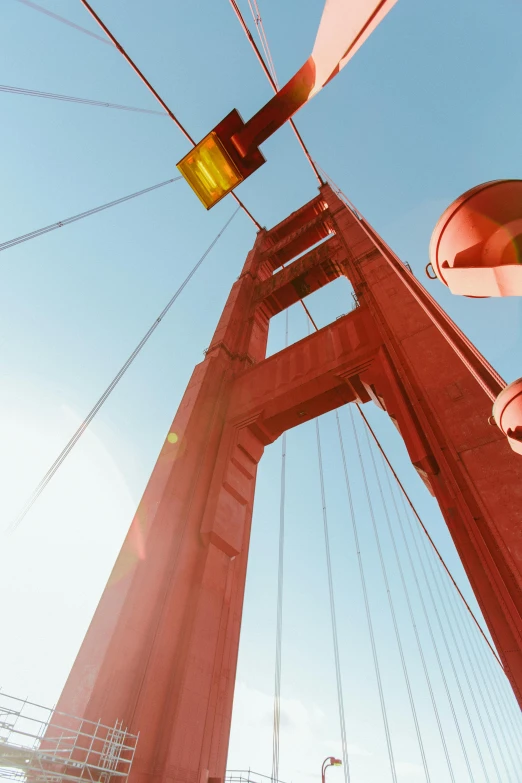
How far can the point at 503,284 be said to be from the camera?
3.21m

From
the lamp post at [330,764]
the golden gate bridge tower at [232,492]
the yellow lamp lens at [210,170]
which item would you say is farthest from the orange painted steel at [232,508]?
the lamp post at [330,764]

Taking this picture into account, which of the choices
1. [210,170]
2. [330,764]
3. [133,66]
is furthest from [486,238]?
[330,764]

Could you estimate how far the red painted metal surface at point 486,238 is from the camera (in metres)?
3.15

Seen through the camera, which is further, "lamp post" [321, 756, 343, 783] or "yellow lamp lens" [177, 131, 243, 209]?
"lamp post" [321, 756, 343, 783]

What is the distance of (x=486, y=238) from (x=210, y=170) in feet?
7.66

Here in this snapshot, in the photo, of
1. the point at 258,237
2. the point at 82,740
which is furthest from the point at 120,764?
the point at 258,237

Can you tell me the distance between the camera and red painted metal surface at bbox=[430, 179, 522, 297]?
315cm

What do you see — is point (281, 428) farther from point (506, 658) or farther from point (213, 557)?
point (506, 658)

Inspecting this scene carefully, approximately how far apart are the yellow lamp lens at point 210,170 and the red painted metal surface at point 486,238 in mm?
1914

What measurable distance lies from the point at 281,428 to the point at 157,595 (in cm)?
467

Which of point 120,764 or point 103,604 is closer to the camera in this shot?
point 120,764

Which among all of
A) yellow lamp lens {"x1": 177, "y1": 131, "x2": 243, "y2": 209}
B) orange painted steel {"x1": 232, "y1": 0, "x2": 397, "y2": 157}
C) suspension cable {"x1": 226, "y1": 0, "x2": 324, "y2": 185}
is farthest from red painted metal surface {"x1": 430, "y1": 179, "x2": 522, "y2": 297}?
suspension cable {"x1": 226, "y1": 0, "x2": 324, "y2": 185}

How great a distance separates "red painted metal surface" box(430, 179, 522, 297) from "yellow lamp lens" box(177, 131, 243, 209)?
6.28ft

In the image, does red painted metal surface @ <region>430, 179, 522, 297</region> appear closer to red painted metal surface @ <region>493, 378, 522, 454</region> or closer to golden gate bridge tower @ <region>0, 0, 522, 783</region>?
golden gate bridge tower @ <region>0, 0, 522, 783</region>
